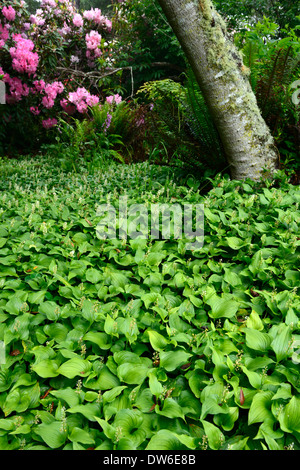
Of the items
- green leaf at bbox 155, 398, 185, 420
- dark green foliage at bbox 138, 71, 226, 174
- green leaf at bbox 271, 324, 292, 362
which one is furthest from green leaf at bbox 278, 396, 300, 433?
dark green foliage at bbox 138, 71, 226, 174

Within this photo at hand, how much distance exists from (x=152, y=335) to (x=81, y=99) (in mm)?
5499

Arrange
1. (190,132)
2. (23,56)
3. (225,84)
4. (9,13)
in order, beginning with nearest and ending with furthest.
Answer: (225,84) < (190,132) < (23,56) < (9,13)

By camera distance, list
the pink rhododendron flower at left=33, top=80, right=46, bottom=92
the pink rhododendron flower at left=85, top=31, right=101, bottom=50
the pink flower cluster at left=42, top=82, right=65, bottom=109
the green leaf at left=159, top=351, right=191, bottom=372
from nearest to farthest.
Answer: the green leaf at left=159, top=351, right=191, bottom=372, the pink rhododendron flower at left=33, top=80, right=46, bottom=92, the pink flower cluster at left=42, top=82, right=65, bottom=109, the pink rhododendron flower at left=85, top=31, right=101, bottom=50

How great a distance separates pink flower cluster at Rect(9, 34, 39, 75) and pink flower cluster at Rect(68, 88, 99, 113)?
0.81m

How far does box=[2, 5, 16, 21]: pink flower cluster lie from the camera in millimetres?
5176

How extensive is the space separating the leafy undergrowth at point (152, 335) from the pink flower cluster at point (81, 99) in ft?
12.8

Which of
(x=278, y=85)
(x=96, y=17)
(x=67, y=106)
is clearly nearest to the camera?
(x=278, y=85)

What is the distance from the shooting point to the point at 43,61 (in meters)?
5.63

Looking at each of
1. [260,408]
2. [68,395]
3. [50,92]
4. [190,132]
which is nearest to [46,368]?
[68,395]

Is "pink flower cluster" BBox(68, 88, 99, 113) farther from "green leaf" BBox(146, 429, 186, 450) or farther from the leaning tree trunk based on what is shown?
"green leaf" BBox(146, 429, 186, 450)

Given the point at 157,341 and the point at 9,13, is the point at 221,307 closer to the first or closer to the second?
Answer: the point at 157,341

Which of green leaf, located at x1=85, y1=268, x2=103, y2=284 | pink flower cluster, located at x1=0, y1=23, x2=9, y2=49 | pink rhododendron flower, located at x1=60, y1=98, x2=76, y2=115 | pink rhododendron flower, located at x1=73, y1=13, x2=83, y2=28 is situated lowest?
green leaf, located at x1=85, y1=268, x2=103, y2=284

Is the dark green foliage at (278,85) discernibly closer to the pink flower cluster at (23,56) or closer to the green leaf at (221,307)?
the green leaf at (221,307)

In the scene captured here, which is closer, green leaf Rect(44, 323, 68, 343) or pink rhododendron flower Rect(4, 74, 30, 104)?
green leaf Rect(44, 323, 68, 343)
